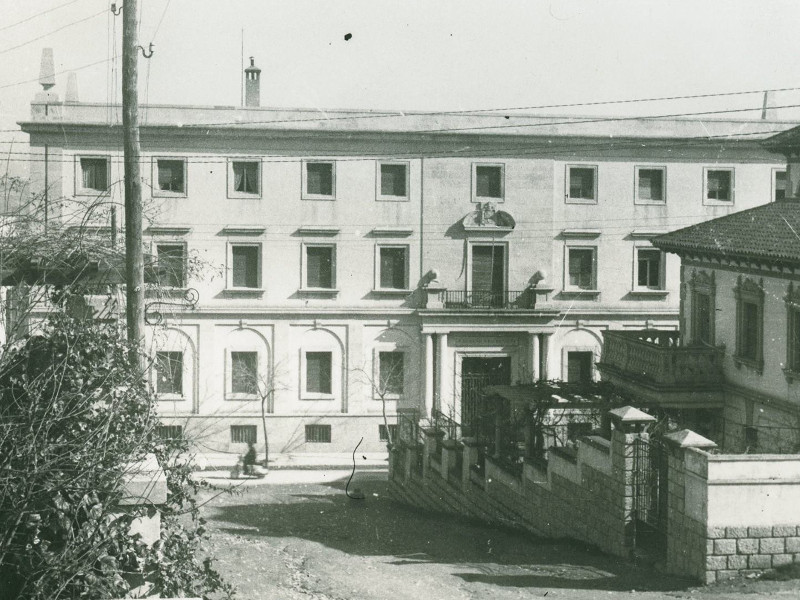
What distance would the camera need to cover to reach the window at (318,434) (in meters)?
35.1

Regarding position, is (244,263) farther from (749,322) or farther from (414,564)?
(414,564)

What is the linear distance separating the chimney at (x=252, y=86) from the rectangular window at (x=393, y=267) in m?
7.99

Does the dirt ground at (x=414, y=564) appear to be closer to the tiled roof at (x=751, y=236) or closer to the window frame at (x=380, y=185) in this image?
the tiled roof at (x=751, y=236)

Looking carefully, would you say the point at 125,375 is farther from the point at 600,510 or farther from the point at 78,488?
the point at 600,510

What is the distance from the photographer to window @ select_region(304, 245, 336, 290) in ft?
115

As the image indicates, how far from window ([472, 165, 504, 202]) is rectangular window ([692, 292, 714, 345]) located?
38.4ft

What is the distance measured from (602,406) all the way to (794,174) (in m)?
10.7

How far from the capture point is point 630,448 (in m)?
14.8

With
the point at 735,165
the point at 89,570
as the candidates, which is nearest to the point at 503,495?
the point at 89,570

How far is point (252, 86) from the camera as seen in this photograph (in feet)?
122

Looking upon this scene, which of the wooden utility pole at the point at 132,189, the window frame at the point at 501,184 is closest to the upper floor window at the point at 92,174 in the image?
the window frame at the point at 501,184

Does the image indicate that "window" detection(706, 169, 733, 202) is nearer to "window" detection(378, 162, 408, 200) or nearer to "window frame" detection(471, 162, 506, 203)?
"window frame" detection(471, 162, 506, 203)

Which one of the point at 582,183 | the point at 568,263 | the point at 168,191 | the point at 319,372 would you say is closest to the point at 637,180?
the point at 582,183

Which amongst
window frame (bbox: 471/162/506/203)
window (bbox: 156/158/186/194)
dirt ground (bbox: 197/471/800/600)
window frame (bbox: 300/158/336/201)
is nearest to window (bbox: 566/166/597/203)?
window frame (bbox: 471/162/506/203)
